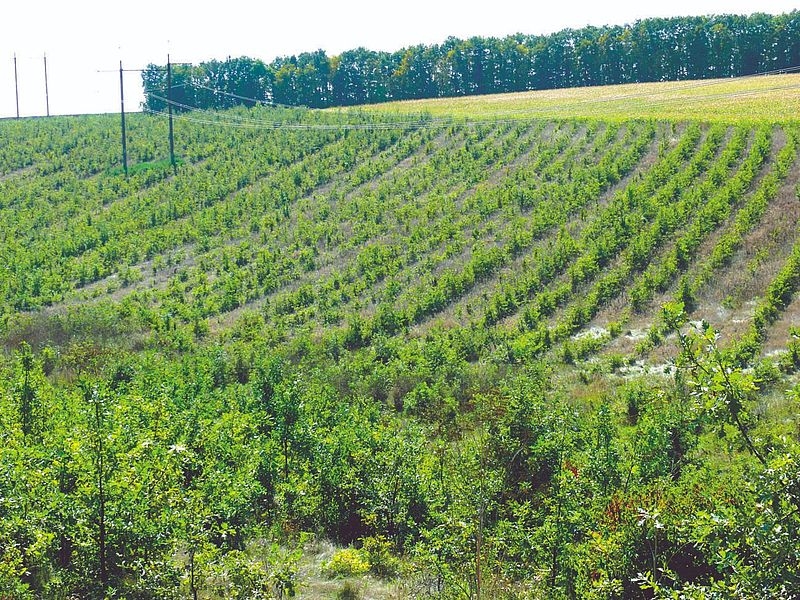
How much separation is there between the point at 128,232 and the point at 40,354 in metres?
19.9

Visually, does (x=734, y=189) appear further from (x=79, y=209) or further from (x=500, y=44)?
(x=500, y=44)

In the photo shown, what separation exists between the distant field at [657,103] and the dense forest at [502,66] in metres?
15.4

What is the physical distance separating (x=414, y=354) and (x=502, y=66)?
69907mm

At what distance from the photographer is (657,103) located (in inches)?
2005


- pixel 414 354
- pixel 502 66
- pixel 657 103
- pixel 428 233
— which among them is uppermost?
pixel 502 66

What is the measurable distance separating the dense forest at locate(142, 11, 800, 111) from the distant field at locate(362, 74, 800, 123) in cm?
1544

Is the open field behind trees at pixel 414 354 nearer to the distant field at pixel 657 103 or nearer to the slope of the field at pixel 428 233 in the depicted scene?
the slope of the field at pixel 428 233

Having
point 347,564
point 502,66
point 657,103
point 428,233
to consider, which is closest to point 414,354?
point 428,233

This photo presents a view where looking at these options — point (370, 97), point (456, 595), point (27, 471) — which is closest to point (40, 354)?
point (27, 471)

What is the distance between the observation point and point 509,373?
75.6ft

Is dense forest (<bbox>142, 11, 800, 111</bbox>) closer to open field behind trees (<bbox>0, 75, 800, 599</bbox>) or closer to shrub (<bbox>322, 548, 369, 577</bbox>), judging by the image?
open field behind trees (<bbox>0, 75, 800, 599</bbox>)

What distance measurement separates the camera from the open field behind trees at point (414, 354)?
10.4m

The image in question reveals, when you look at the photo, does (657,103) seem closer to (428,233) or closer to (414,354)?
(428,233)

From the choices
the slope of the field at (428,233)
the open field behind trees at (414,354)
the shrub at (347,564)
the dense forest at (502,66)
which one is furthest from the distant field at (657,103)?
the shrub at (347,564)
